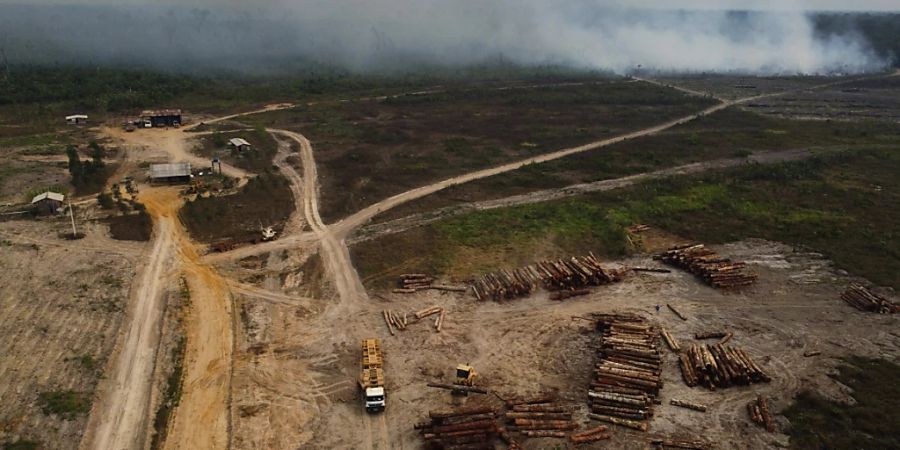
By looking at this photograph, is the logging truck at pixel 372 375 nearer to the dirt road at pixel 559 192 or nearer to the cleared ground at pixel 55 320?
the cleared ground at pixel 55 320

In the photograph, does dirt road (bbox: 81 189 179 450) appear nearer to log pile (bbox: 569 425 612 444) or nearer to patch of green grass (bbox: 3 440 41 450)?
patch of green grass (bbox: 3 440 41 450)

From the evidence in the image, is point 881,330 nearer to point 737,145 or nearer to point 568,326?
point 568,326

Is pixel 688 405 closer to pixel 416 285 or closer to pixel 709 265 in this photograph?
pixel 709 265

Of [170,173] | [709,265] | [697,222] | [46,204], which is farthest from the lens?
[170,173]

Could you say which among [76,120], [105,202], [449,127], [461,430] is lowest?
[461,430]

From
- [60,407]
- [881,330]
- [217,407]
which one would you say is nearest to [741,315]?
[881,330]

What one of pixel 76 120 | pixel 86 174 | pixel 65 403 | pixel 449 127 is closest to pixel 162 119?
pixel 76 120
